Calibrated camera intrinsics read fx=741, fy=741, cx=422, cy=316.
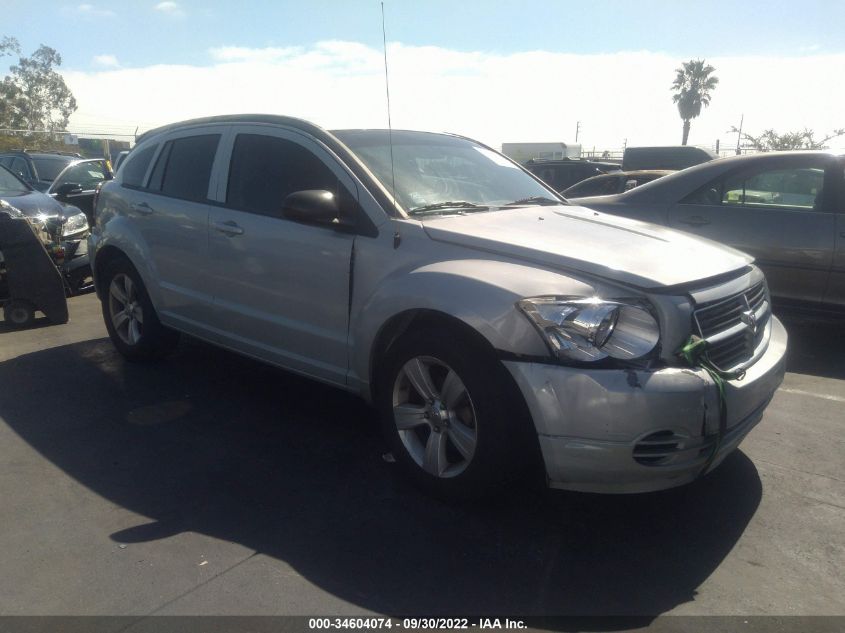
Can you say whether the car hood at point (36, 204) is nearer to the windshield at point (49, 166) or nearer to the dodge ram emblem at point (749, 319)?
the windshield at point (49, 166)

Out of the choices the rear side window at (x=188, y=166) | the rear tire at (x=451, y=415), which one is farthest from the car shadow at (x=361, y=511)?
the rear side window at (x=188, y=166)

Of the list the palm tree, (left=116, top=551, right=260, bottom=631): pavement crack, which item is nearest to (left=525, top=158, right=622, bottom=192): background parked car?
(left=116, top=551, right=260, bottom=631): pavement crack

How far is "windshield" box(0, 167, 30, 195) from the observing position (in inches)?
345

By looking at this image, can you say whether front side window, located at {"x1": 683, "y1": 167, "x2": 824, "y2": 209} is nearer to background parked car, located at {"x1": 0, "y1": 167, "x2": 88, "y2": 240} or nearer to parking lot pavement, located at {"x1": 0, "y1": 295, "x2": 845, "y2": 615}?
parking lot pavement, located at {"x1": 0, "y1": 295, "x2": 845, "y2": 615}

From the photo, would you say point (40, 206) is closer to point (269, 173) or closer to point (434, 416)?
point (269, 173)

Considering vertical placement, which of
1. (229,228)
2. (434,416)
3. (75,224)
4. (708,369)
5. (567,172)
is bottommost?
(567,172)

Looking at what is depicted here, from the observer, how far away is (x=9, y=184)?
9023 millimetres

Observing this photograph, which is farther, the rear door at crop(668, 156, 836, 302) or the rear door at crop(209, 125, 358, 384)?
the rear door at crop(668, 156, 836, 302)

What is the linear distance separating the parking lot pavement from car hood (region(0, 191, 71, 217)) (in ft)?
13.7

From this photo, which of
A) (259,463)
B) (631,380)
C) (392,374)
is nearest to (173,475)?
(259,463)

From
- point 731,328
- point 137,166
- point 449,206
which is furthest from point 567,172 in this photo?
point 731,328

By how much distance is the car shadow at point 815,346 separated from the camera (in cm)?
553

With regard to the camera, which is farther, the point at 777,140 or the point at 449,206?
the point at 777,140

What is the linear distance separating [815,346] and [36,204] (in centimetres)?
811
